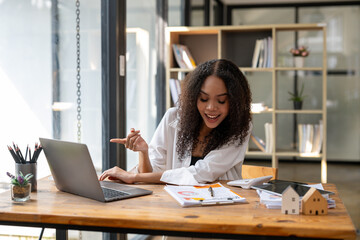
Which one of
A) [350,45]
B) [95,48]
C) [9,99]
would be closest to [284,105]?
[350,45]

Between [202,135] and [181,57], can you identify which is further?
[181,57]

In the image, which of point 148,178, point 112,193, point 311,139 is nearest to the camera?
point 112,193

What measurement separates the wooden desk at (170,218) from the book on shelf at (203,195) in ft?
0.08

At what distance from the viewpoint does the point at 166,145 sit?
89.1 inches

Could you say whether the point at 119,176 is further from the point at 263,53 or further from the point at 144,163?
the point at 263,53

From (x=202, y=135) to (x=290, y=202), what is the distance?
85 centimetres

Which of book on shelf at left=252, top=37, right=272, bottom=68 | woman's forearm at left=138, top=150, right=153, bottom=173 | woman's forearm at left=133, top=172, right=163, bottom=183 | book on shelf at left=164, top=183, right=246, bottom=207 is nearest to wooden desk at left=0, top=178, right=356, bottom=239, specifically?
book on shelf at left=164, top=183, right=246, bottom=207

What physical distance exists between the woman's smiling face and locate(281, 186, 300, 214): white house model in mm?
669

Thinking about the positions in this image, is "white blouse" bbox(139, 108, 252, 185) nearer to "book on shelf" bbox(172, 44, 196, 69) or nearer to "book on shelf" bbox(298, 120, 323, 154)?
"book on shelf" bbox(172, 44, 196, 69)

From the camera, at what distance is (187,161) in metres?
2.14

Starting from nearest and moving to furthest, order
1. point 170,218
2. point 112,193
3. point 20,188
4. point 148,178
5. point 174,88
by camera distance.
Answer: point 170,218 < point 20,188 < point 112,193 < point 148,178 < point 174,88

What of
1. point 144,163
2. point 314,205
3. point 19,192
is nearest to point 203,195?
point 314,205

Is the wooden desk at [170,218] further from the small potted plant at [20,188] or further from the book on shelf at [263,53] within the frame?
the book on shelf at [263,53]

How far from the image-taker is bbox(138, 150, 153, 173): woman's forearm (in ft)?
6.68
